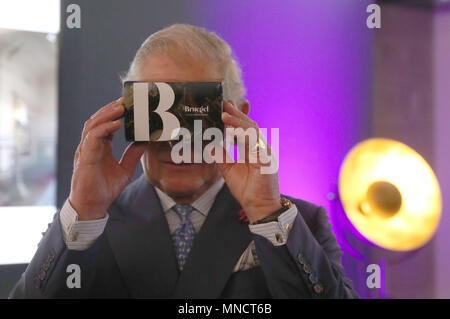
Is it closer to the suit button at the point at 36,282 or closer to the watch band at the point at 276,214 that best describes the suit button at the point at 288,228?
the watch band at the point at 276,214

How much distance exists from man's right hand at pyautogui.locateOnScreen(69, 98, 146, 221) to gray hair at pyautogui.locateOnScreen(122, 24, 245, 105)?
13 cm

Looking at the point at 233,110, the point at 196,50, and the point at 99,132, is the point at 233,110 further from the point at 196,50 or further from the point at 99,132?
the point at 99,132

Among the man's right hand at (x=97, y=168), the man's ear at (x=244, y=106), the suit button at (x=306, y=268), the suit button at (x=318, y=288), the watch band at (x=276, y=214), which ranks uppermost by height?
the man's ear at (x=244, y=106)

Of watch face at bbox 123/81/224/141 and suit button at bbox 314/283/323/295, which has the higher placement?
watch face at bbox 123/81/224/141

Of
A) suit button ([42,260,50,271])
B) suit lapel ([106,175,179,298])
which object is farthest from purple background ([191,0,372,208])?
suit button ([42,260,50,271])

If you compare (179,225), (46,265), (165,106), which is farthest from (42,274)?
(165,106)

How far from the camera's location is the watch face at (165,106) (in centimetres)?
105

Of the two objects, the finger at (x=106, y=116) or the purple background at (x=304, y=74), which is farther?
the purple background at (x=304, y=74)

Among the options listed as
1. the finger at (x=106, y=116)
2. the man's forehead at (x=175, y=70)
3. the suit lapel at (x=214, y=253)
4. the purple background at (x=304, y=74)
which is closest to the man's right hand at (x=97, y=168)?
the finger at (x=106, y=116)

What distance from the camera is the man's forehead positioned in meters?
1.08

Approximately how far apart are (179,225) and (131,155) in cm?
22

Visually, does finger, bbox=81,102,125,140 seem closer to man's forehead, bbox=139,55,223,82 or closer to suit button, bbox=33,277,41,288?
man's forehead, bbox=139,55,223,82

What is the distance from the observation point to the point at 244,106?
1149 millimetres

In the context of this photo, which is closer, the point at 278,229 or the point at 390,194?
the point at 278,229
